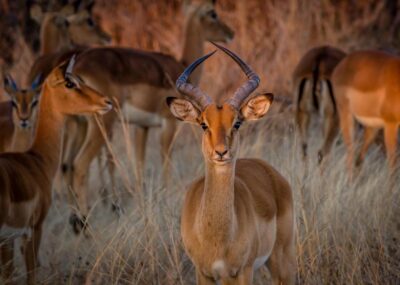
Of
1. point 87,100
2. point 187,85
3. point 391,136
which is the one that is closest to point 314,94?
point 391,136

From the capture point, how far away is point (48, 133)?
246 inches

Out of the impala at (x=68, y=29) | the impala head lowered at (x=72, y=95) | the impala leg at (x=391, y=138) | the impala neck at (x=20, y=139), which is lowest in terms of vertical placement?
the impala leg at (x=391, y=138)

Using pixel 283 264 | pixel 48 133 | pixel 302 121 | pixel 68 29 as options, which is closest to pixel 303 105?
pixel 302 121

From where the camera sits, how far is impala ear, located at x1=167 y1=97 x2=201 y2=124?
468 centimetres

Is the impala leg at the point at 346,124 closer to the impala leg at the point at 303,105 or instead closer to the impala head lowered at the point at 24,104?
the impala leg at the point at 303,105

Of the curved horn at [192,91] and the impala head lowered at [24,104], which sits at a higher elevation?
the curved horn at [192,91]

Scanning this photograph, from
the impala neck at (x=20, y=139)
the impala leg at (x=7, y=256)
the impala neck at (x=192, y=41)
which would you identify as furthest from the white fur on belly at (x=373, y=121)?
the impala leg at (x=7, y=256)

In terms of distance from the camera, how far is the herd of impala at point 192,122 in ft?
14.7

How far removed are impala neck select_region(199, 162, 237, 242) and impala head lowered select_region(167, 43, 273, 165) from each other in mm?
67

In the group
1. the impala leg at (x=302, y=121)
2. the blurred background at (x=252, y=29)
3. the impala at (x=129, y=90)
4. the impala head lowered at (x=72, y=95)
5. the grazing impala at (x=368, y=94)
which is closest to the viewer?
the impala head lowered at (x=72, y=95)

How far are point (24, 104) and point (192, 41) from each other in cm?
323

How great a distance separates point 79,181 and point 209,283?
3576 millimetres

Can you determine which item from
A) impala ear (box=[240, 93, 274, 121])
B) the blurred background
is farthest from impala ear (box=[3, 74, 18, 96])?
the blurred background

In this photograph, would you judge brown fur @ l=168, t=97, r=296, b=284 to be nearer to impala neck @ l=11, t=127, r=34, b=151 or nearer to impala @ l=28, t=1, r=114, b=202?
impala neck @ l=11, t=127, r=34, b=151
